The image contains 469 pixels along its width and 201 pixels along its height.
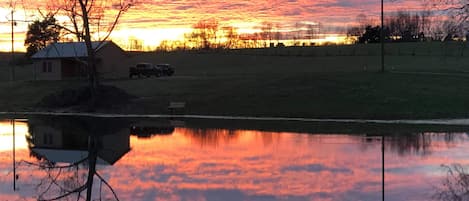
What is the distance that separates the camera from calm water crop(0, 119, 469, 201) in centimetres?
1262

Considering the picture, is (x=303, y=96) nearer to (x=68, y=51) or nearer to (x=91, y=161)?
(x=91, y=161)

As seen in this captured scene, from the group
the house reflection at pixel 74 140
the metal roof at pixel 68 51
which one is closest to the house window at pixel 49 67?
the metal roof at pixel 68 51

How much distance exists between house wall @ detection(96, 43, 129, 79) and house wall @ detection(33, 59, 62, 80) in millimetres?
4660

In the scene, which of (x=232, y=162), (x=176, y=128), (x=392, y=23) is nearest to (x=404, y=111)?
(x=176, y=128)

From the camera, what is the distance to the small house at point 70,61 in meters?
69.5

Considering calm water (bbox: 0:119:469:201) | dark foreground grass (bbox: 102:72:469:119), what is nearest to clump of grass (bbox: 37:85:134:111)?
dark foreground grass (bbox: 102:72:469:119)

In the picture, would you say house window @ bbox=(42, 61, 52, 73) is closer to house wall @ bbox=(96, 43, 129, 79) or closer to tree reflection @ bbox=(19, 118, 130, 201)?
house wall @ bbox=(96, 43, 129, 79)

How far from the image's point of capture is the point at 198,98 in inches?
1666

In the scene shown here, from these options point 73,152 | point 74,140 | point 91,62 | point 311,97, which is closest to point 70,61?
point 91,62

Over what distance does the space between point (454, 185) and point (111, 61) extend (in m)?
63.2

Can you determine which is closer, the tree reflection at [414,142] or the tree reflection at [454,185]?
the tree reflection at [454,185]

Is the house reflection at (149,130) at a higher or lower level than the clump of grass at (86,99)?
lower

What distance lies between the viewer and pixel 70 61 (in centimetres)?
7056

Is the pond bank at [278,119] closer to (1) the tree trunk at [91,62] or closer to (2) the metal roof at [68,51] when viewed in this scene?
(1) the tree trunk at [91,62]
